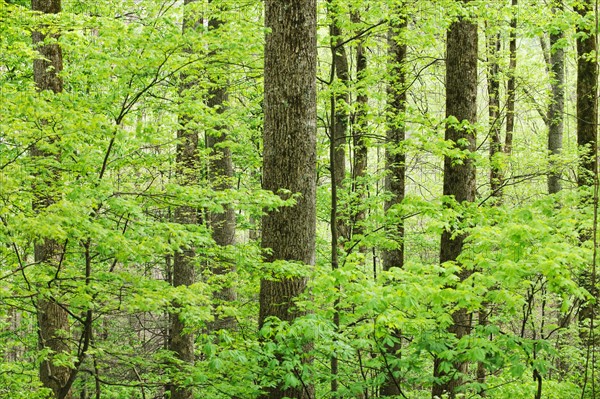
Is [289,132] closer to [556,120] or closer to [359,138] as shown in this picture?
[359,138]

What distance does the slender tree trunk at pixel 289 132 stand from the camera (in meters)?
5.95

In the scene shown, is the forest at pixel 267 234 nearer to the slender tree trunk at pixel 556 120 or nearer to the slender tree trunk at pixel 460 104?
the slender tree trunk at pixel 460 104

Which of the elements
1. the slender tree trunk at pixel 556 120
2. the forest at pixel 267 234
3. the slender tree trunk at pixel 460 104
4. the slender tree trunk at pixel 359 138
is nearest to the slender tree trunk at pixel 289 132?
the forest at pixel 267 234

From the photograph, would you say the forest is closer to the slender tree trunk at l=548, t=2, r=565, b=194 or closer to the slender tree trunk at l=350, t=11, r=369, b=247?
the slender tree trunk at l=350, t=11, r=369, b=247

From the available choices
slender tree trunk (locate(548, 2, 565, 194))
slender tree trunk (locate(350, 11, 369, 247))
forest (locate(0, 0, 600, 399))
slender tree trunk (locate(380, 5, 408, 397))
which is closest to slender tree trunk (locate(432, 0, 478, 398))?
forest (locate(0, 0, 600, 399))

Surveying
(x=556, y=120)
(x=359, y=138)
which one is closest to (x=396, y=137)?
(x=359, y=138)

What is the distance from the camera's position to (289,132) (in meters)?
5.97

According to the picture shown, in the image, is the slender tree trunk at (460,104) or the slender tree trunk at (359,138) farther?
the slender tree trunk at (359,138)

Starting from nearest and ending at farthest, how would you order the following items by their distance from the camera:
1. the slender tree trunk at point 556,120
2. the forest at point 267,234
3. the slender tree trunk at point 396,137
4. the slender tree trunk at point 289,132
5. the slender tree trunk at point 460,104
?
the forest at point 267,234, the slender tree trunk at point 289,132, the slender tree trunk at point 460,104, the slender tree trunk at point 396,137, the slender tree trunk at point 556,120

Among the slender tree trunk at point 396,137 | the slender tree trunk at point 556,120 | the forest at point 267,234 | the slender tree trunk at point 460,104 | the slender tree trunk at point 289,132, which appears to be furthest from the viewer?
the slender tree trunk at point 556,120

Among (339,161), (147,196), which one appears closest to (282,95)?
(147,196)

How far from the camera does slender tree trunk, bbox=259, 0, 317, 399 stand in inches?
234

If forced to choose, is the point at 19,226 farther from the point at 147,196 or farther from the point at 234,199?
the point at 234,199

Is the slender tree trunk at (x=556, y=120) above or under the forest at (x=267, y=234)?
above
